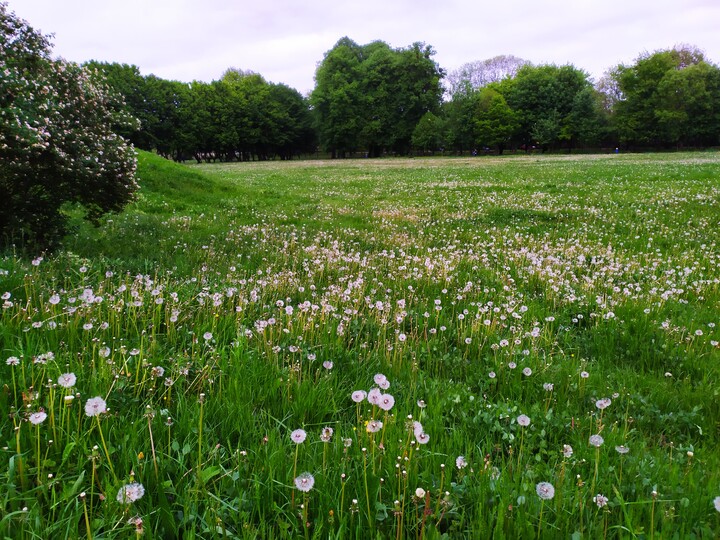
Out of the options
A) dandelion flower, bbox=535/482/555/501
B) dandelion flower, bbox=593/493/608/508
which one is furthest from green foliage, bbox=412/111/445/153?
dandelion flower, bbox=535/482/555/501

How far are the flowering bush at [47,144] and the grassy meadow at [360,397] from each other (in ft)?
2.78

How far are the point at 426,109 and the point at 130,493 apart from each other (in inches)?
3916

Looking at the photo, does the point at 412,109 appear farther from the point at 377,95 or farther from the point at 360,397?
the point at 360,397

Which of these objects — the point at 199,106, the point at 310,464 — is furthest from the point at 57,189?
the point at 199,106

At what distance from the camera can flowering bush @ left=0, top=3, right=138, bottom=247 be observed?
5496mm

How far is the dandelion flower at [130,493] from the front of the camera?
1.74 meters

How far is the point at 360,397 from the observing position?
7.89 feet

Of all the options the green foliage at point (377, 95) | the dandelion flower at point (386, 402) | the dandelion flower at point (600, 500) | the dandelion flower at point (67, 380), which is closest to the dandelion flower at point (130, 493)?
the dandelion flower at point (67, 380)

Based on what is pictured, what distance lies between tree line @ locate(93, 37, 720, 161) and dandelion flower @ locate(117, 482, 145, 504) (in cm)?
8936

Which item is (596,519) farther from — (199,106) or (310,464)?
(199,106)

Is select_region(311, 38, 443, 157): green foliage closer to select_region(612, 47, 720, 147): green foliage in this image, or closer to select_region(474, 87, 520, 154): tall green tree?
select_region(474, 87, 520, 154): tall green tree

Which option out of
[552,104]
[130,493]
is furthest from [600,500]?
[552,104]

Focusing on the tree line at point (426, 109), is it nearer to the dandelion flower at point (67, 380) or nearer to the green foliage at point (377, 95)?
the green foliage at point (377, 95)

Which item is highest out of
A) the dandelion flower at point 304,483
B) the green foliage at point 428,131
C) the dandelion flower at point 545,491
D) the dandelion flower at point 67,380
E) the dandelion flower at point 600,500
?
the green foliage at point 428,131
